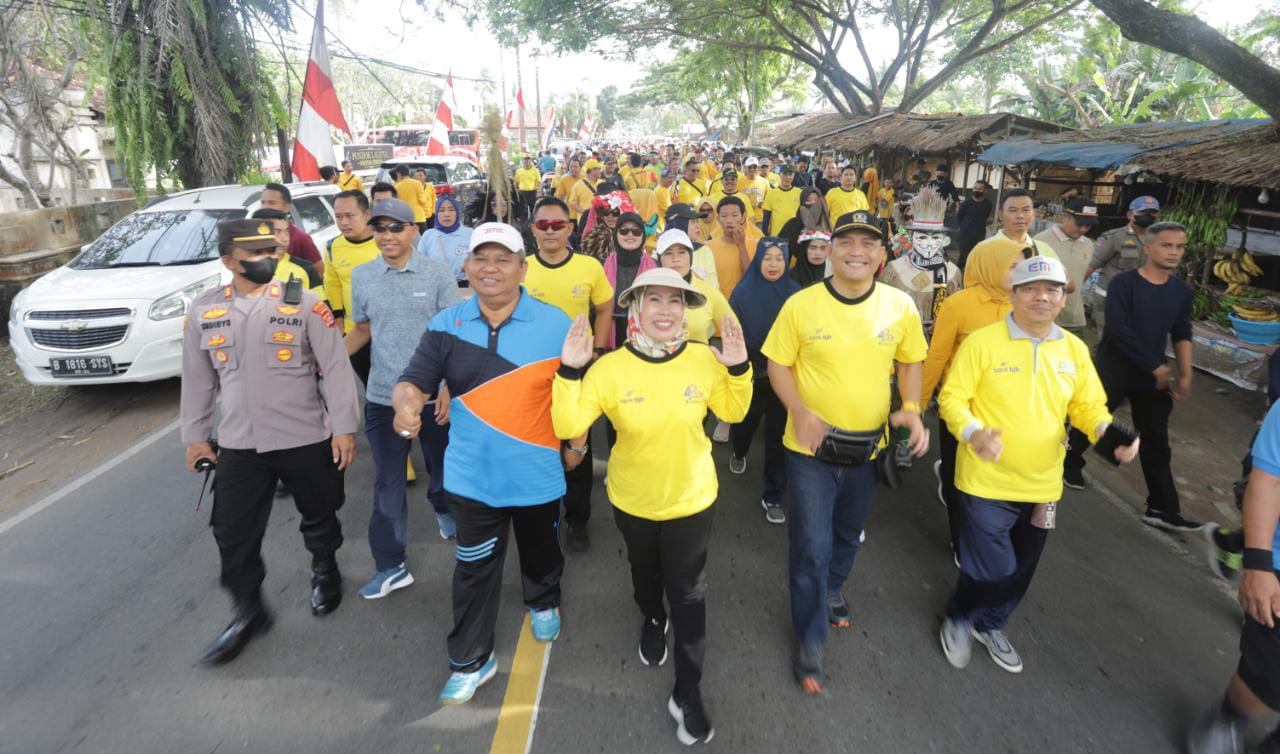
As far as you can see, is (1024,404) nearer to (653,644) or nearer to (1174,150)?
(653,644)

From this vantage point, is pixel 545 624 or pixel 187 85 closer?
pixel 545 624

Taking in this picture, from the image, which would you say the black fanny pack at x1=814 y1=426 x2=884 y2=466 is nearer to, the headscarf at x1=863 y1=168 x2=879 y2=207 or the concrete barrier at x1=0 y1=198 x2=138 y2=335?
the concrete barrier at x1=0 y1=198 x2=138 y2=335

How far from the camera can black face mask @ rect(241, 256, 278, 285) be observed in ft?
9.60

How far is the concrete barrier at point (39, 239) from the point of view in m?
8.63

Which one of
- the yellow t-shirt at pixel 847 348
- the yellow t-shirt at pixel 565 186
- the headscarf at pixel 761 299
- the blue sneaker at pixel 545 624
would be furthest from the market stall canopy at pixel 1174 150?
the blue sneaker at pixel 545 624

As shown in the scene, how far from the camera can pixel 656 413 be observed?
2480 millimetres

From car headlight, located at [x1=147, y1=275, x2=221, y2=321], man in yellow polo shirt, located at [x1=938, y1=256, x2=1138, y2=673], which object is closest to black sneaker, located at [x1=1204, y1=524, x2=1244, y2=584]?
man in yellow polo shirt, located at [x1=938, y1=256, x2=1138, y2=673]

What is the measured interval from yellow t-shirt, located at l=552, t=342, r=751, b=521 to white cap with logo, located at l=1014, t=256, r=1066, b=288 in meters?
1.29

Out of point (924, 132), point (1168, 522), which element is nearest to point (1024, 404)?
point (1168, 522)

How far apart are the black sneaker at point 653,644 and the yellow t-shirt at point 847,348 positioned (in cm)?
100

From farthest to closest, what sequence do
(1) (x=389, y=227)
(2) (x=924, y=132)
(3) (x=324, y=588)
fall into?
(2) (x=924, y=132), (1) (x=389, y=227), (3) (x=324, y=588)

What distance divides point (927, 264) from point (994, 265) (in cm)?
94

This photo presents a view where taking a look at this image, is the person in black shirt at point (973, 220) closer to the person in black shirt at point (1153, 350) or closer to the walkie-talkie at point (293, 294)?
the person in black shirt at point (1153, 350)

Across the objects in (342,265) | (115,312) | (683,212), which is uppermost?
(683,212)
